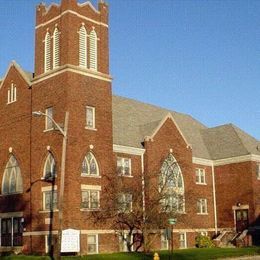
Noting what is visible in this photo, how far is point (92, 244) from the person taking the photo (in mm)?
39812

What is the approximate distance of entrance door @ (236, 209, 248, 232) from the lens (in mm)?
53297

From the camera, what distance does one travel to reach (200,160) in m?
55.3

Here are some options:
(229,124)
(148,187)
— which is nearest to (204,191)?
(229,124)

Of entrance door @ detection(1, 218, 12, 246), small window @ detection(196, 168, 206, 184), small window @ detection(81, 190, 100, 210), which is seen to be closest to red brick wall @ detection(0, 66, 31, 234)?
entrance door @ detection(1, 218, 12, 246)

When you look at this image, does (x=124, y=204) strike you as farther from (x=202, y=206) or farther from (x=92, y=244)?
(x=202, y=206)

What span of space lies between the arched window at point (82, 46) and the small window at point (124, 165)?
8.71 metres

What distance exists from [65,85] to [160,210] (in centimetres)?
1197

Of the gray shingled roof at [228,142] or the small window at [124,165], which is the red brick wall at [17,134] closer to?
the small window at [124,165]

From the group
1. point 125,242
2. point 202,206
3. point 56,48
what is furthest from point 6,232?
point 202,206

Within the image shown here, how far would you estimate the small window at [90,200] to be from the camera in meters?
39.8

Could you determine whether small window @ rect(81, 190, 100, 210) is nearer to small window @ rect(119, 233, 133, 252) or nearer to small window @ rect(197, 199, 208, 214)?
small window @ rect(119, 233, 133, 252)

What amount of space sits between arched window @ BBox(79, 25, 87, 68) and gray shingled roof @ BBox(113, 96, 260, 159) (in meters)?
7.32

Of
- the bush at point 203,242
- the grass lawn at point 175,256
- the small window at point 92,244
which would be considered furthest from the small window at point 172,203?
the bush at point 203,242

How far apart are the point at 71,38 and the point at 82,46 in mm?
1343
